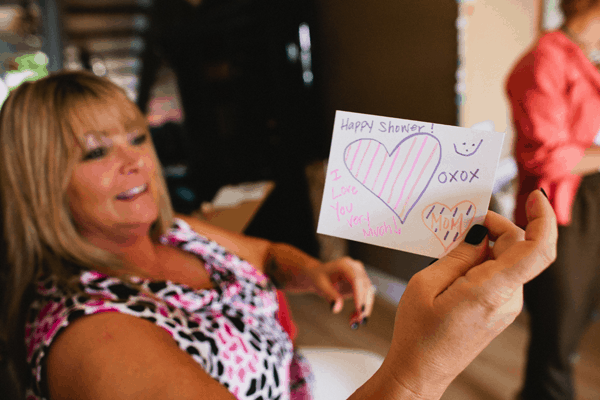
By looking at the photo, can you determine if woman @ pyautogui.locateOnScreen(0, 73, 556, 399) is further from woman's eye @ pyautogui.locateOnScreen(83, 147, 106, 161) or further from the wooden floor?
the wooden floor

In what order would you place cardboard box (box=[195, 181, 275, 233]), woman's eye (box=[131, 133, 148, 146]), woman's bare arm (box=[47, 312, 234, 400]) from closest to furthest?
woman's bare arm (box=[47, 312, 234, 400]) < woman's eye (box=[131, 133, 148, 146]) < cardboard box (box=[195, 181, 275, 233])

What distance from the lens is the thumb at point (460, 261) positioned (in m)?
0.29

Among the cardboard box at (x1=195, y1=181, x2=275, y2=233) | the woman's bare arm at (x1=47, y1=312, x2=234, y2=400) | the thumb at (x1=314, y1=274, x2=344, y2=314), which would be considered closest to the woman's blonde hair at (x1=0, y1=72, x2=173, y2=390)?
the woman's bare arm at (x1=47, y1=312, x2=234, y2=400)

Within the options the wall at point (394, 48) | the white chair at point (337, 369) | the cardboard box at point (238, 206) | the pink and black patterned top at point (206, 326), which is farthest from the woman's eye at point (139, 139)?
the cardboard box at point (238, 206)

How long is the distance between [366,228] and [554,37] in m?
0.52

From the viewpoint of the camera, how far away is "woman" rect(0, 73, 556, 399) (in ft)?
0.93

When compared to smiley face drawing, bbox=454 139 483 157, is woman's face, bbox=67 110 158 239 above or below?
below

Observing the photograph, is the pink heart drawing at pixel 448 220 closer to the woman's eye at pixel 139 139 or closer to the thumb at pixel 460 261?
the thumb at pixel 460 261

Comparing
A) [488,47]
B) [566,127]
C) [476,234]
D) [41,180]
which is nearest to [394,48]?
[488,47]

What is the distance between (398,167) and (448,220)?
0.23ft

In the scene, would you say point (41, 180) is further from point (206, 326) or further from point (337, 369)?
point (337, 369)

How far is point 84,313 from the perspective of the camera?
46 cm

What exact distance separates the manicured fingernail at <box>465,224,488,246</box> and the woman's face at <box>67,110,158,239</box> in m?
0.57

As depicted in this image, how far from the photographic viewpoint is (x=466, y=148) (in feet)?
0.93
